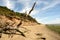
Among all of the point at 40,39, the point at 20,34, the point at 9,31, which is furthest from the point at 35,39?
the point at 9,31

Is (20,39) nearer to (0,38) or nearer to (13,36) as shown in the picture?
(13,36)

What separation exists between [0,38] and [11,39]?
112 cm

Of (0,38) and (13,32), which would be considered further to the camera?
(13,32)

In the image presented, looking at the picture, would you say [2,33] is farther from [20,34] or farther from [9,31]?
[20,34]

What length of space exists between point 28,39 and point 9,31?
7.84 ft

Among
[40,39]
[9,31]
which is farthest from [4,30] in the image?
[40,39]

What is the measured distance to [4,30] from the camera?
56.0 feet

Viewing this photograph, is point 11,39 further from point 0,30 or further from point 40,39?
point 40,39

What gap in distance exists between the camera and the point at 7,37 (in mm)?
15836

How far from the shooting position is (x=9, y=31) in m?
16.9

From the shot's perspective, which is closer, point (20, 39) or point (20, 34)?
point (20, 39)

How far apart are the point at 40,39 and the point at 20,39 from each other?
2.49 metres

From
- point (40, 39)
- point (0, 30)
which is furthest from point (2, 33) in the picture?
point (40, 39)

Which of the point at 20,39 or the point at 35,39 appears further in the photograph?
the point at 35,39
